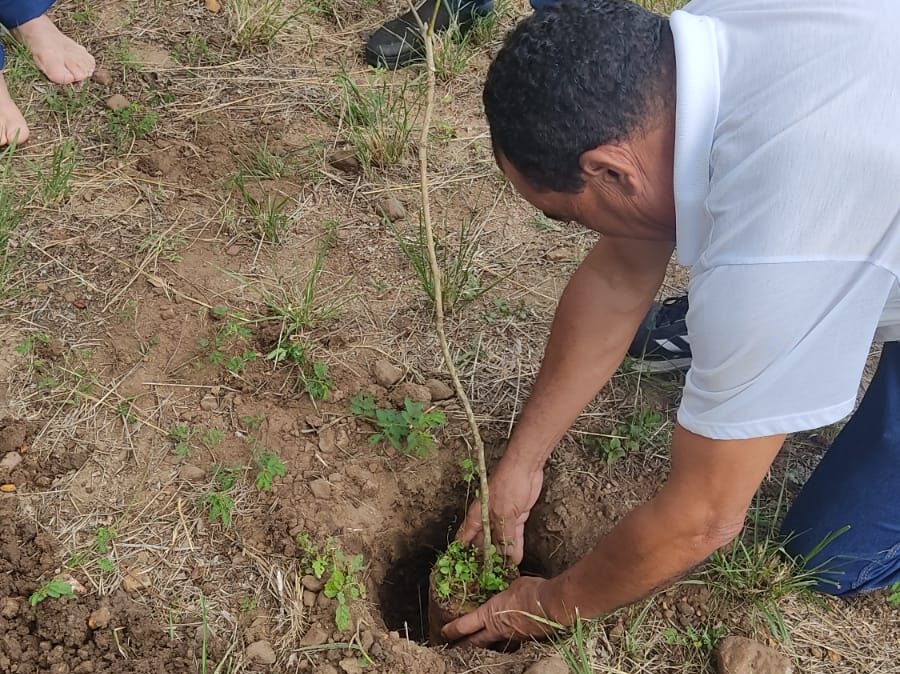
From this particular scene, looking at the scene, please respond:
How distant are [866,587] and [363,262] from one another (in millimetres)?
1546

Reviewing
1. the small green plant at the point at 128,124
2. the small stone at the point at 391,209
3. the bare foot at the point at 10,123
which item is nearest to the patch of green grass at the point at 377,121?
the small stone at the point at 391,209

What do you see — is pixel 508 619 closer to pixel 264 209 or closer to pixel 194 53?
pixel 264 209

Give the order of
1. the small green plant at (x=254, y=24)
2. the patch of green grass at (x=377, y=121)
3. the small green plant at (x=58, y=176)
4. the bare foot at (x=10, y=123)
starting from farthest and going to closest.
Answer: the small green plant at (x=254, y=24) < the patch of green grass at (x=377, y=121) < the bare foot at (x=10, y=123) < the small green plant at (x=58, y=176)

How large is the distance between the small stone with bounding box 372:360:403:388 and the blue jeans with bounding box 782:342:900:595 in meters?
1.00

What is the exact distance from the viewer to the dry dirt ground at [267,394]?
5.77ft

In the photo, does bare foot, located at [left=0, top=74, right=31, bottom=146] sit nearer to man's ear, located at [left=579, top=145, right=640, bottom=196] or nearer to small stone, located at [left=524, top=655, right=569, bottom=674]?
man's ear, located at [left=579, top=145, right=640, bottom=196]

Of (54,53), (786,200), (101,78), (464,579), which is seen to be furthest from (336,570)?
(54,53)

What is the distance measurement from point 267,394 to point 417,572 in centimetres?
59

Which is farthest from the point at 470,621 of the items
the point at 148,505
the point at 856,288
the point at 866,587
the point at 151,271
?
the point at 151,271

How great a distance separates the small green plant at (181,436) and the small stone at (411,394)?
507 mm

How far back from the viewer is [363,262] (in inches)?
98.0

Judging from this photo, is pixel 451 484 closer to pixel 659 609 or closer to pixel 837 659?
pixel 659 609

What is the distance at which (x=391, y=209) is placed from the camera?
261cm

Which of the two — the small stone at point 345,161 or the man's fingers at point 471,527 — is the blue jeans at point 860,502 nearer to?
the man's fingers at point 471,527
